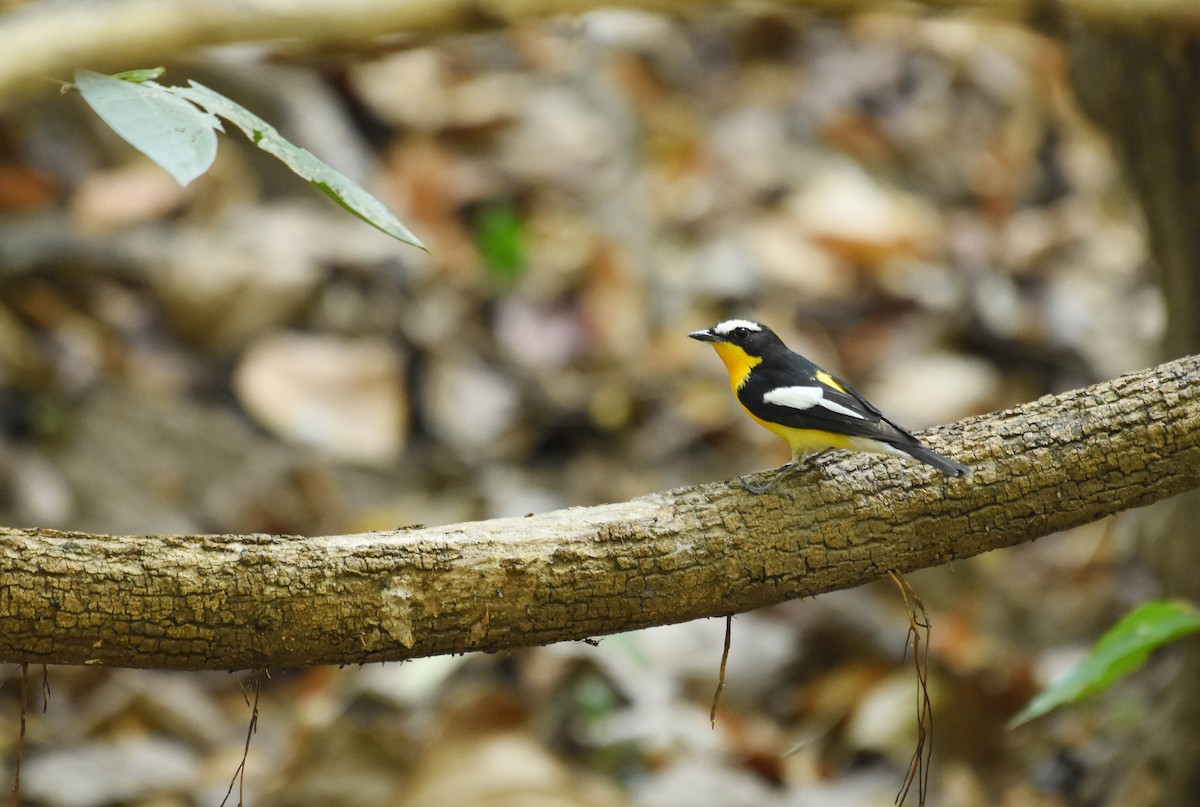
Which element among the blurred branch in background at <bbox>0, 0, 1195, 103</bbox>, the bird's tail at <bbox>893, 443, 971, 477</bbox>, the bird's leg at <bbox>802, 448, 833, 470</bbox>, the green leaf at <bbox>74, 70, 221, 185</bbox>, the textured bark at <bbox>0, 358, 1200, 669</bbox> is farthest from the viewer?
the bird's leg at <bbox>802, 448, 833, 470</bbox>

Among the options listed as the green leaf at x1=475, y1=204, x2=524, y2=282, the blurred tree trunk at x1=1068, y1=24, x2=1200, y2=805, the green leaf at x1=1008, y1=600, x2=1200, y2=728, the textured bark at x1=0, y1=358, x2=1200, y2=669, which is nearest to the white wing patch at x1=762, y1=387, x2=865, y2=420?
the textured bark at x1=0, y1=358, x2=1200, y2=669

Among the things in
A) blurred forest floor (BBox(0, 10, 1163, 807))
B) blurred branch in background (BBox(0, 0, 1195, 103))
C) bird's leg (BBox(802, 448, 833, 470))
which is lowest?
blurred forest floor (BBox(0, 10, 1163, 807))

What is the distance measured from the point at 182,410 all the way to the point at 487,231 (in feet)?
7.80

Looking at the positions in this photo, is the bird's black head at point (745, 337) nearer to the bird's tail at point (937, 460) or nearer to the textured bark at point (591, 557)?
the textured bark at point (591, 557)

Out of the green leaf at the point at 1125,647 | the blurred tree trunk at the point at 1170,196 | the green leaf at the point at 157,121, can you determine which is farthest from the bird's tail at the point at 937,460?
the blurred tree trunk at the point at 1170,196

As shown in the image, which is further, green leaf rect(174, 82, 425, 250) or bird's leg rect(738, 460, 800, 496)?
bird's leg rect(738, 460, 800, 496)

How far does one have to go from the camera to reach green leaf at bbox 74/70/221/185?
179 cm

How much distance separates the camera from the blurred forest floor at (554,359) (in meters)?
5.28

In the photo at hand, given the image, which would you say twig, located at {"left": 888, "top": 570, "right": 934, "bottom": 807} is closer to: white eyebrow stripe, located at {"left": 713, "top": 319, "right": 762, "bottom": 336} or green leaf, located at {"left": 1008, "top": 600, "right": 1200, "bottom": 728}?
green leaf, located at {"left": 1008, "top": 600, "right": 1200, "bottom": 728}

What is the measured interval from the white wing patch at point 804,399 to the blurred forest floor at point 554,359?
1201 millimetres

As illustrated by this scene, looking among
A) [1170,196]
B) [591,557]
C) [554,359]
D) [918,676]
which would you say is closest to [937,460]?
[918,676]

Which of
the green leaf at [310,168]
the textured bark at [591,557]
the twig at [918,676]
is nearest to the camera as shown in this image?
the green leaf at [310,168]

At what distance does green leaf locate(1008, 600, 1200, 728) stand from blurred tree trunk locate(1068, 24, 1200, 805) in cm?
138

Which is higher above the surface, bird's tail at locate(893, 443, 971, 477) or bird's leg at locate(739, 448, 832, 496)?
bird's tail at locate(893, 443, 971, 477)
